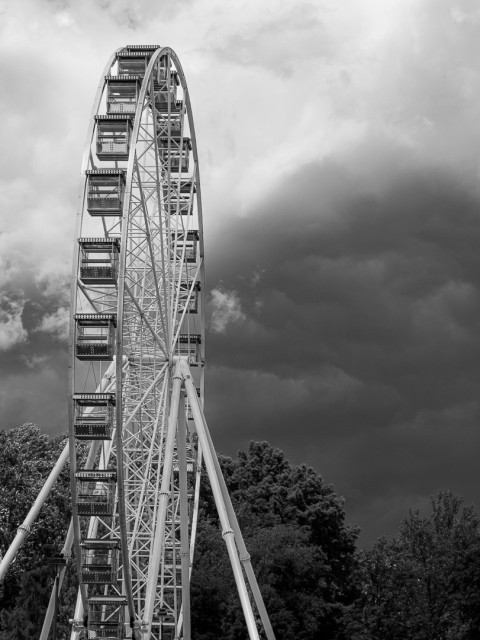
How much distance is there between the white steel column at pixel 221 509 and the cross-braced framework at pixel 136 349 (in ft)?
0.16

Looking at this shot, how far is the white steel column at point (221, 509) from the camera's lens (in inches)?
1716

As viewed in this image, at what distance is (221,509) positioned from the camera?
45625 mm

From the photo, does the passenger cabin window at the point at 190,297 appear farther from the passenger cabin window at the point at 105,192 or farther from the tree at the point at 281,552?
the tree at the point at 281,552

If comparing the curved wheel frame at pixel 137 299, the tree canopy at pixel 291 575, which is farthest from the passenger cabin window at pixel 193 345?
the tree canopy at pixel 291 575

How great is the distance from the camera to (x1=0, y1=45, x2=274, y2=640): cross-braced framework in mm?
42000

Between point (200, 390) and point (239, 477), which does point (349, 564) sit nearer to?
point (239, 477)

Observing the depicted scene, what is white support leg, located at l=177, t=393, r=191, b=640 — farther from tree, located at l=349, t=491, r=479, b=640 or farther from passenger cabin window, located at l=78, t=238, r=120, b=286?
tree, located at l=349, t=491, r=479, b=640

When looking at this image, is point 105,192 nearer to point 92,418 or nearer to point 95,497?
point 92,418

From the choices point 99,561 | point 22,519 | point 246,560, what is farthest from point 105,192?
point 22,519

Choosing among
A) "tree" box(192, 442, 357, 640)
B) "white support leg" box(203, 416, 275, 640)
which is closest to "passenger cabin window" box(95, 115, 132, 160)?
"white support leg" box(203, 416, 275, 640)

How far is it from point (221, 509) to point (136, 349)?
902 centimetres

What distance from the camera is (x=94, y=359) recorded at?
142ft

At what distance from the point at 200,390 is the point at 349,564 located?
3910 cm

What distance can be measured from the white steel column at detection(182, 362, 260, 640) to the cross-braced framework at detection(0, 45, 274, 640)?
0.05m
